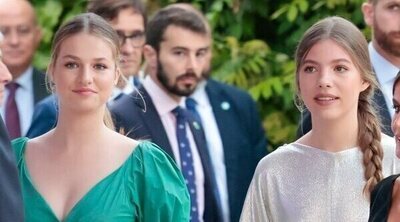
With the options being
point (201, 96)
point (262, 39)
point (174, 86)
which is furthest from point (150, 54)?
point (262, 39)

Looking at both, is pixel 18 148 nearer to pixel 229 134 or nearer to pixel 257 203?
pixel 257 203

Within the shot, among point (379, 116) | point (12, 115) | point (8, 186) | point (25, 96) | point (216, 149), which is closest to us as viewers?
point (8, 186)

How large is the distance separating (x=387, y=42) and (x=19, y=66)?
1837 mm

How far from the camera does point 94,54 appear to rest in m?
4.84

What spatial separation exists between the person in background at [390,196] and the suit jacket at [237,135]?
2385 mm

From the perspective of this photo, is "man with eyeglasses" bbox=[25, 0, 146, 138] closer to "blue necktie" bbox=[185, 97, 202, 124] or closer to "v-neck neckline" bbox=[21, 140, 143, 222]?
"blue necktie" bbox=[185, 97, 202, 124]

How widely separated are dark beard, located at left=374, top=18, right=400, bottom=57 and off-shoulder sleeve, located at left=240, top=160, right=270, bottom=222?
4.65 ft

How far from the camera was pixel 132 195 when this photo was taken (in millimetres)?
4742

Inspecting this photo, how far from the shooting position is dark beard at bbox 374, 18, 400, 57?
629 cm

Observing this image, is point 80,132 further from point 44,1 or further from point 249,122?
point 44,1

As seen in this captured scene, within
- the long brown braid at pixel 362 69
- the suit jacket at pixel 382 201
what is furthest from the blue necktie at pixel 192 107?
the suit jacket at pixel 382 201

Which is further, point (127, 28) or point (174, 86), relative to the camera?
point (127, 28)

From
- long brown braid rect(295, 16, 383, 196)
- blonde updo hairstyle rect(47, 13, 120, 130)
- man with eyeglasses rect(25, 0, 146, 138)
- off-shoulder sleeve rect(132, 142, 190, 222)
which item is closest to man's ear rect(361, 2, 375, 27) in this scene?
man with eyeglasses rect(25, 0, 146, 138)

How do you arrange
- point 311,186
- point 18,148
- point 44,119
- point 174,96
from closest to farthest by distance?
point 18,148
point 311,186
point 44,119
point 174,96
